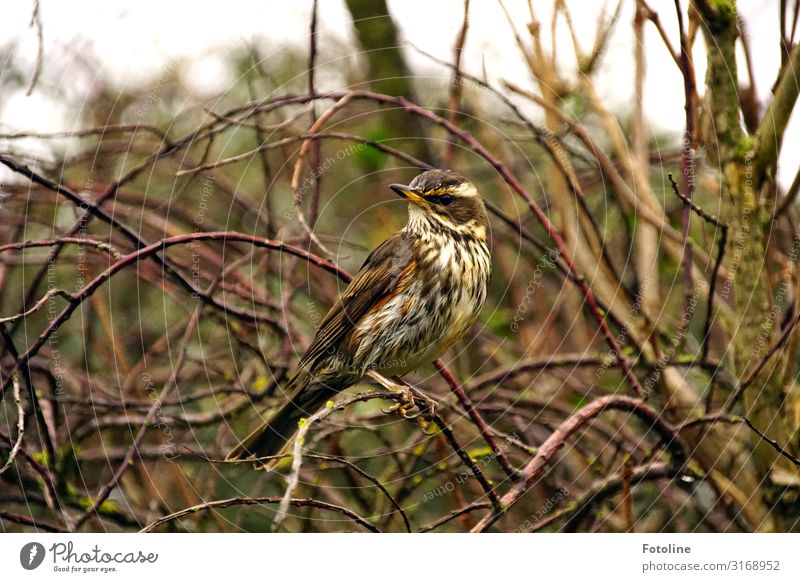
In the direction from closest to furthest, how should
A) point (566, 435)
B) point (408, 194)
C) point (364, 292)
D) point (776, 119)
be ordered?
point (566, 435), point (776, 119), point (408, 194), point (364, 292)

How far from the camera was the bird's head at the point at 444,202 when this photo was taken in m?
2.29

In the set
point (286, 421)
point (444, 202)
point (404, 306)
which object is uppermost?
point (444, 202)

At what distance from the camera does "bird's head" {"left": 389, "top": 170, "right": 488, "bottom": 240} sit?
7.51 ft

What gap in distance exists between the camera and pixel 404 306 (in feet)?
7.62

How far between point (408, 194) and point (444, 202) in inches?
5.2

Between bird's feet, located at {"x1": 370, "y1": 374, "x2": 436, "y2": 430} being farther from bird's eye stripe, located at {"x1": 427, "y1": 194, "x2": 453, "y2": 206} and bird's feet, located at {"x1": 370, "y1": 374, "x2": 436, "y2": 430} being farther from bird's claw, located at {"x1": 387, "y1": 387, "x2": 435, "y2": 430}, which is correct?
bird's eye stripe, located at {"x1": 427, "y1": 194, "x2": 453, "y2": 206}

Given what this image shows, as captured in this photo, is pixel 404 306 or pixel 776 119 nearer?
pixel 776 119

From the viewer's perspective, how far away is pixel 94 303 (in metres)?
2.67

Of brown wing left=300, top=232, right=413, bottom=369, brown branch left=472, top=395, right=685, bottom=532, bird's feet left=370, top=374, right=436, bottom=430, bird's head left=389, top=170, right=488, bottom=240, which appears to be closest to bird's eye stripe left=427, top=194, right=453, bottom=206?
bird's head left=389, top=170, right=488, bottom=240

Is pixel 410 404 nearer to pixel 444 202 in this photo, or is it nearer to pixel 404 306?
pixel 404 306

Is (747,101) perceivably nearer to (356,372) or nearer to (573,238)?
(573,238)

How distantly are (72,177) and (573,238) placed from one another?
1453mm

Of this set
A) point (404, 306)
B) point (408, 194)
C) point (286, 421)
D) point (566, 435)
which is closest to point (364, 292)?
point (404, 306)

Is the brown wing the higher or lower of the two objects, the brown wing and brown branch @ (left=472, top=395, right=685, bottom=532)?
the higher
